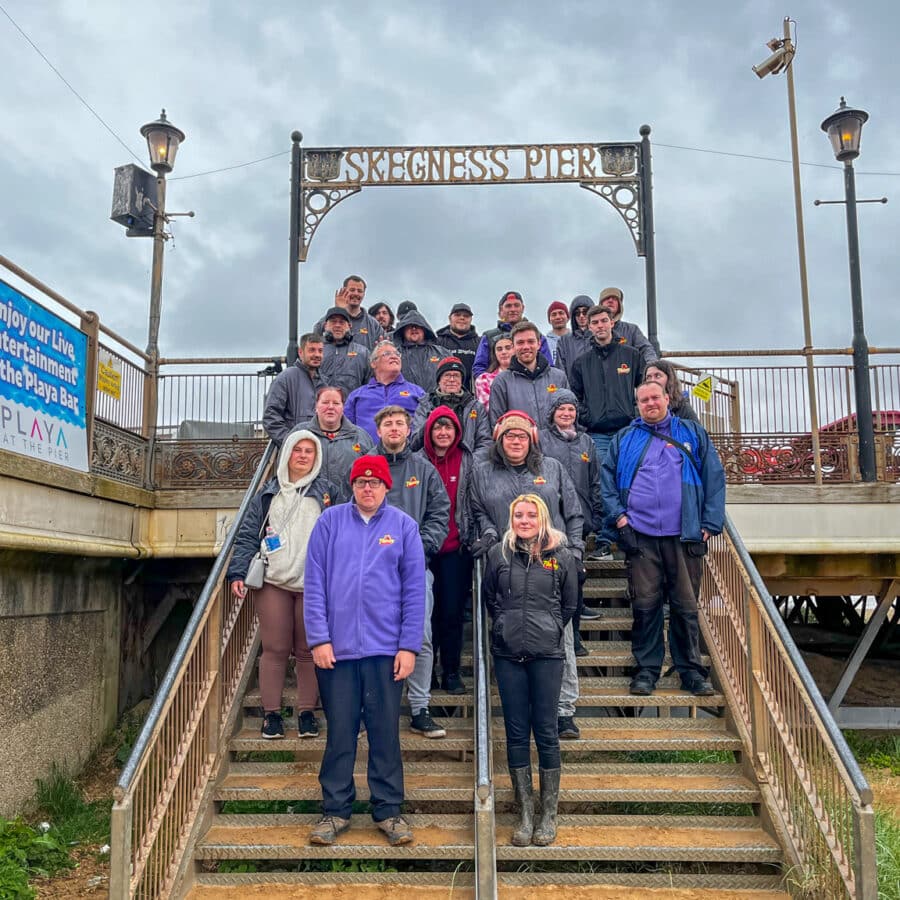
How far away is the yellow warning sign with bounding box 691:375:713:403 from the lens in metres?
9.14

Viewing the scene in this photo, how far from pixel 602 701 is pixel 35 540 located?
3.95m

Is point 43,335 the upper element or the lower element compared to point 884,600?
upper

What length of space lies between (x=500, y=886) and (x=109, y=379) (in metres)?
5.47

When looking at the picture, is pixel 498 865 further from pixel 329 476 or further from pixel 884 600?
pixel 884 600

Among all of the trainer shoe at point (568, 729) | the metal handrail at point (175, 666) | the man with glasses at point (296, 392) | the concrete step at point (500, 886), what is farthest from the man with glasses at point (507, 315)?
the concrete step at point (500, 886)

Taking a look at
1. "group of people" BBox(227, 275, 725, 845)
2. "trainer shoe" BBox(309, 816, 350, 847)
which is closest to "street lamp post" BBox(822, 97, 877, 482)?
"group of people" BBox(227, 275, 725, 845)

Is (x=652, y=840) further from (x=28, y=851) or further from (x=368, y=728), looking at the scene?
(x=28, y=851)

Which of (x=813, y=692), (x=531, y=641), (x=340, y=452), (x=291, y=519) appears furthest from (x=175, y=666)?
(x=813, y=692)

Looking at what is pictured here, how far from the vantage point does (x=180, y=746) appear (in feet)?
14.6

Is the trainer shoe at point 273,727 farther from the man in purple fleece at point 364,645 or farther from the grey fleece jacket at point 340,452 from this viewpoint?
the grey fleece jacket at point 340,452

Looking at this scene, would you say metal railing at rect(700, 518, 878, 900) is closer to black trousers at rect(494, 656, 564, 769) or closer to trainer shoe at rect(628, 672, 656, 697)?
trainer shoe at rect(628, 672, 656, 697)

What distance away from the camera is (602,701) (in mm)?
5293

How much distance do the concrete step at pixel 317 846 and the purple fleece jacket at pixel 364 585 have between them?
941mm

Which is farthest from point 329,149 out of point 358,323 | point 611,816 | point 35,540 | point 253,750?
point 611,816
